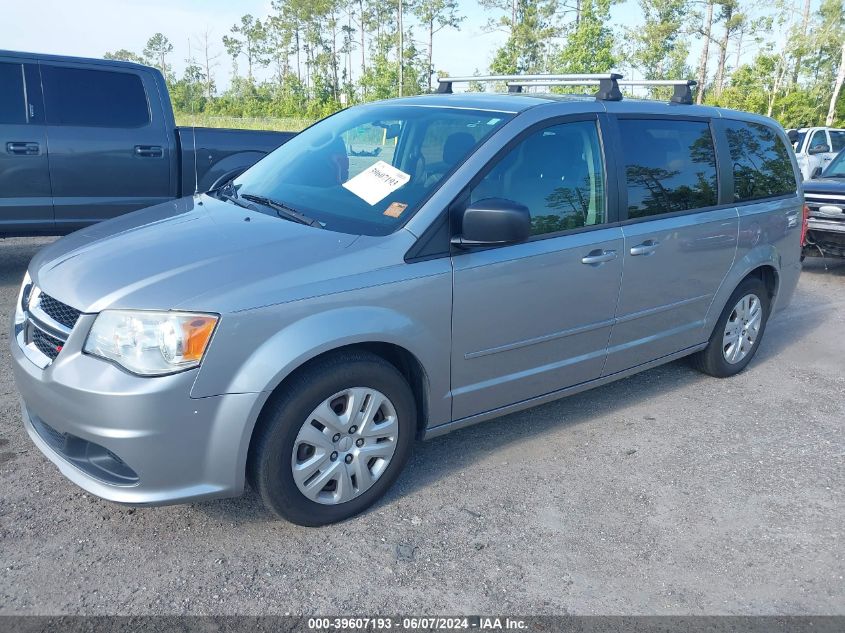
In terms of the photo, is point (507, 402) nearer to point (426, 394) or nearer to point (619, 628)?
point (426, 394)

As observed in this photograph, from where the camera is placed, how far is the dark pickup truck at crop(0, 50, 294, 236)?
20.2 feet

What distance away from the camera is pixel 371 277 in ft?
9.60

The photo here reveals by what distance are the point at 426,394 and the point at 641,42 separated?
149 ft

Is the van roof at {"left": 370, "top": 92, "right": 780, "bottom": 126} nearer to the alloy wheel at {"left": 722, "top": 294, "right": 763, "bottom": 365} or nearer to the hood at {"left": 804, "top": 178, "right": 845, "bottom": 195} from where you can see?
the alloy wheel at {"left": 722, "top": 294, "right": 763, "bottom": 365}

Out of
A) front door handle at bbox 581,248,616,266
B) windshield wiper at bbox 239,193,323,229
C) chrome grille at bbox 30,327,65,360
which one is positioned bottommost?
chrome grille at bbox 30,327,65,360

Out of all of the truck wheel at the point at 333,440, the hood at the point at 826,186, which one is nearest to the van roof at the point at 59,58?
the truck wheel at the point at 333,440

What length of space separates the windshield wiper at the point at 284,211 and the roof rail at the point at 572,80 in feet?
6.02

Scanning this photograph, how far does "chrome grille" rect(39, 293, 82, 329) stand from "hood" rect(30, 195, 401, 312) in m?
0.04

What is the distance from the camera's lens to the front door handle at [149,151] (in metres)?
6.64

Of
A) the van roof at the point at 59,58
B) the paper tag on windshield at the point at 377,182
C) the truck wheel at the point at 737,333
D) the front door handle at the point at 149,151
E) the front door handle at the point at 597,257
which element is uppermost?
the van roof at the point at 59,58

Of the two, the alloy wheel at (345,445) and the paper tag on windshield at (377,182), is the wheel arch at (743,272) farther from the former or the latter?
the alloy wheel at (345,445)

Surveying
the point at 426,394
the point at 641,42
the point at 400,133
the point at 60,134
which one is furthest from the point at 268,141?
the point at 641,42

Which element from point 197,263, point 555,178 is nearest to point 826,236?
point 555,178

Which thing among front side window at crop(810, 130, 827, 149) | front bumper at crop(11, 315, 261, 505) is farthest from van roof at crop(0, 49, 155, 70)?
front side window at crop(810, 130, 827, 149)
